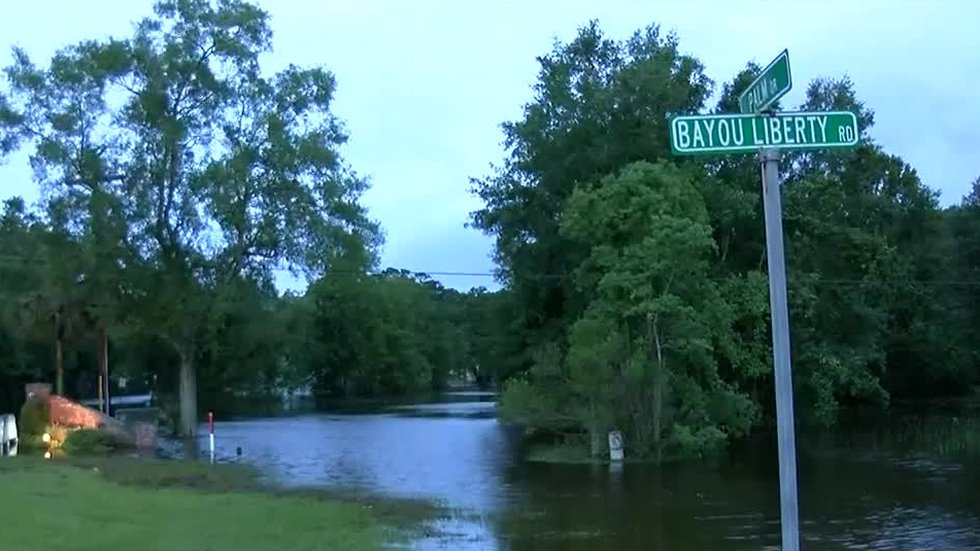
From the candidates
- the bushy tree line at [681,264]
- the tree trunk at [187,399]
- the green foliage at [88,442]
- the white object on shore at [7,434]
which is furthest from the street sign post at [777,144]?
the tree trunk at [187,399]

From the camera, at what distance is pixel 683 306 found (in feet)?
115

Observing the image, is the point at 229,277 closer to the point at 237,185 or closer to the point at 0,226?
the point at 237,185

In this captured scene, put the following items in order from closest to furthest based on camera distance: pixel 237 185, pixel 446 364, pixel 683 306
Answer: pixel 683 306 → pixel 237 185 → pixel 446 364

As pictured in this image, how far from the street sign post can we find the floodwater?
11747 mm

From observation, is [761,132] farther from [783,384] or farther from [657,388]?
[657,388]

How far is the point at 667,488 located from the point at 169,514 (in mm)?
11862

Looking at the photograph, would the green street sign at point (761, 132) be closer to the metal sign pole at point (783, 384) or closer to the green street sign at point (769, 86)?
the green street sign at point (769, 86)

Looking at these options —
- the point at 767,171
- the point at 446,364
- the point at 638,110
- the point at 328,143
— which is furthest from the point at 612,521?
the point at 446,364

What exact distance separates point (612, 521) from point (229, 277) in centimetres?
3005

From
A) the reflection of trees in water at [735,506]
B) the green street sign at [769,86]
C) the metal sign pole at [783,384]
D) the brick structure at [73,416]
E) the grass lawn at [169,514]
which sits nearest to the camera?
the metal sign pole at [783,384]

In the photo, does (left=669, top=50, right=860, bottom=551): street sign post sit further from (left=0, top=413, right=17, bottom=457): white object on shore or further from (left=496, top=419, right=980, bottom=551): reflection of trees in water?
(left=0, top=413, right=17, bottom=457): white object on shore

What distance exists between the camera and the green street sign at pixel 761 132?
18.4ft

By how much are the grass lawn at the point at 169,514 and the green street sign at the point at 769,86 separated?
10.8m

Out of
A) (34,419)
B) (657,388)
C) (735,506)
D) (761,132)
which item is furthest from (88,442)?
(761,132)
